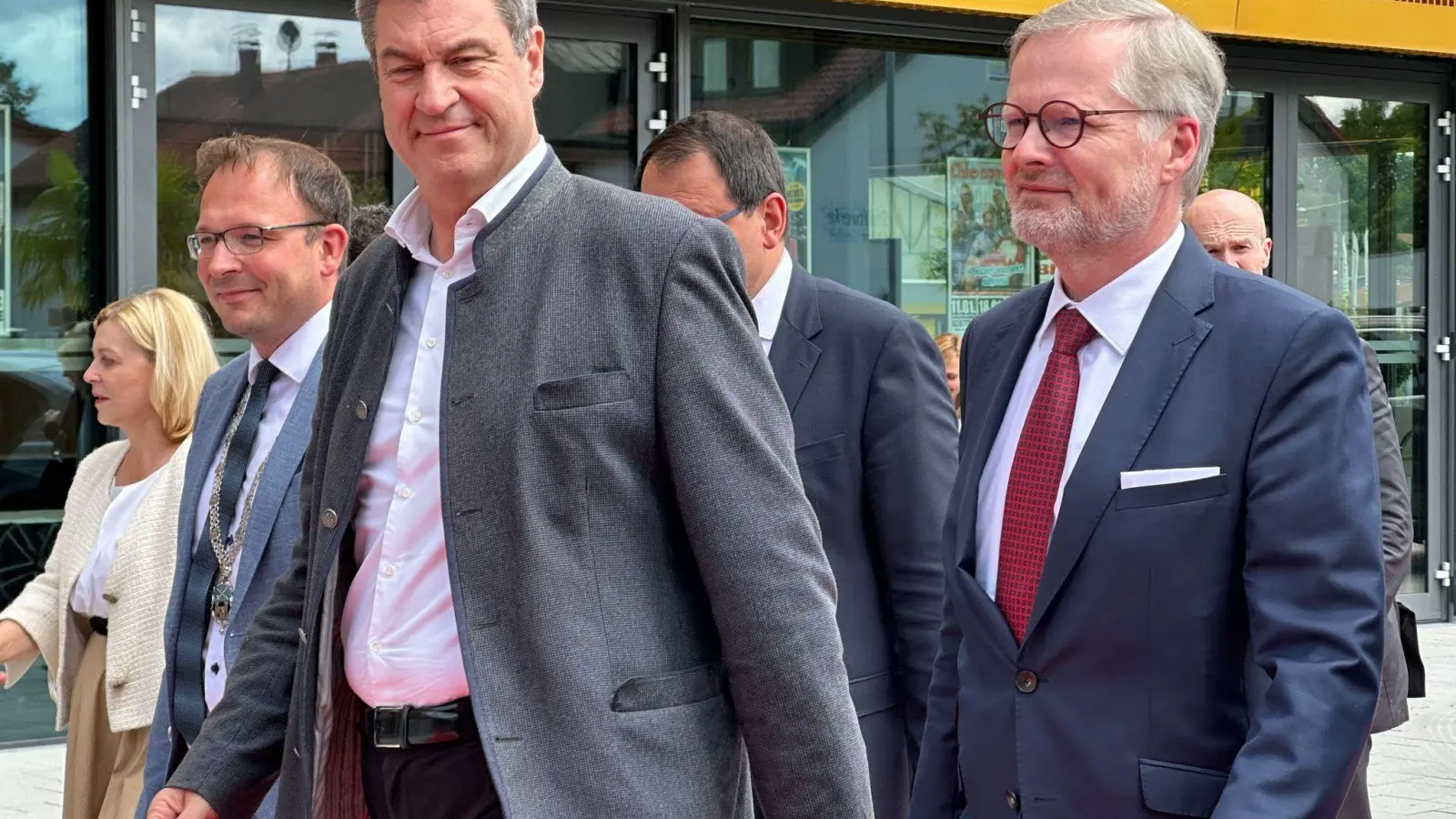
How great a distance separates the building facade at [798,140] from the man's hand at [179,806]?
19.1ft

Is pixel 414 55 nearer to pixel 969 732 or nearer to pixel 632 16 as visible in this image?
pixel 969 732

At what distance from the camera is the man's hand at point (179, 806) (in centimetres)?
278

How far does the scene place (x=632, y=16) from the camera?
9531 mm

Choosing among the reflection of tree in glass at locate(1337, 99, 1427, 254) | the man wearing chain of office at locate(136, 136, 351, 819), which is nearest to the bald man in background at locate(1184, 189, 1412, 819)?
the man wearing chain of office at locate(136, 136, 351, 819)

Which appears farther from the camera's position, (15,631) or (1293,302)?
(15,631)

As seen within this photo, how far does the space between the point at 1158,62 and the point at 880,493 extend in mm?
1306

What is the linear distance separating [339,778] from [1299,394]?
1.46 meters

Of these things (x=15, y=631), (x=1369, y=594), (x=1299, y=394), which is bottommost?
(x=15, y=631)

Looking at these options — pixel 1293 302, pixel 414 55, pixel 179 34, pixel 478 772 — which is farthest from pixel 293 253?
pixel 179 34

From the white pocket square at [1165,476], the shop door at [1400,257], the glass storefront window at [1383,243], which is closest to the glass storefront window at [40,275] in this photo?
the white pocket square at [1165,476]

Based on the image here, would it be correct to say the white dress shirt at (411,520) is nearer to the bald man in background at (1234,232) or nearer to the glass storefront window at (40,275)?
the bald man in background at (1234,232)

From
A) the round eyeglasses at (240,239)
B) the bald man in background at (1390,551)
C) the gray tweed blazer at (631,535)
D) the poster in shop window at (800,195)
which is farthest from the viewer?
the poster in shop window at (800,195)

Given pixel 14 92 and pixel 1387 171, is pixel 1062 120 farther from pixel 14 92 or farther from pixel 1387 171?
pixel 1387 171

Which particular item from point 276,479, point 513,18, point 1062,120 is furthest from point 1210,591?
point 276,479
